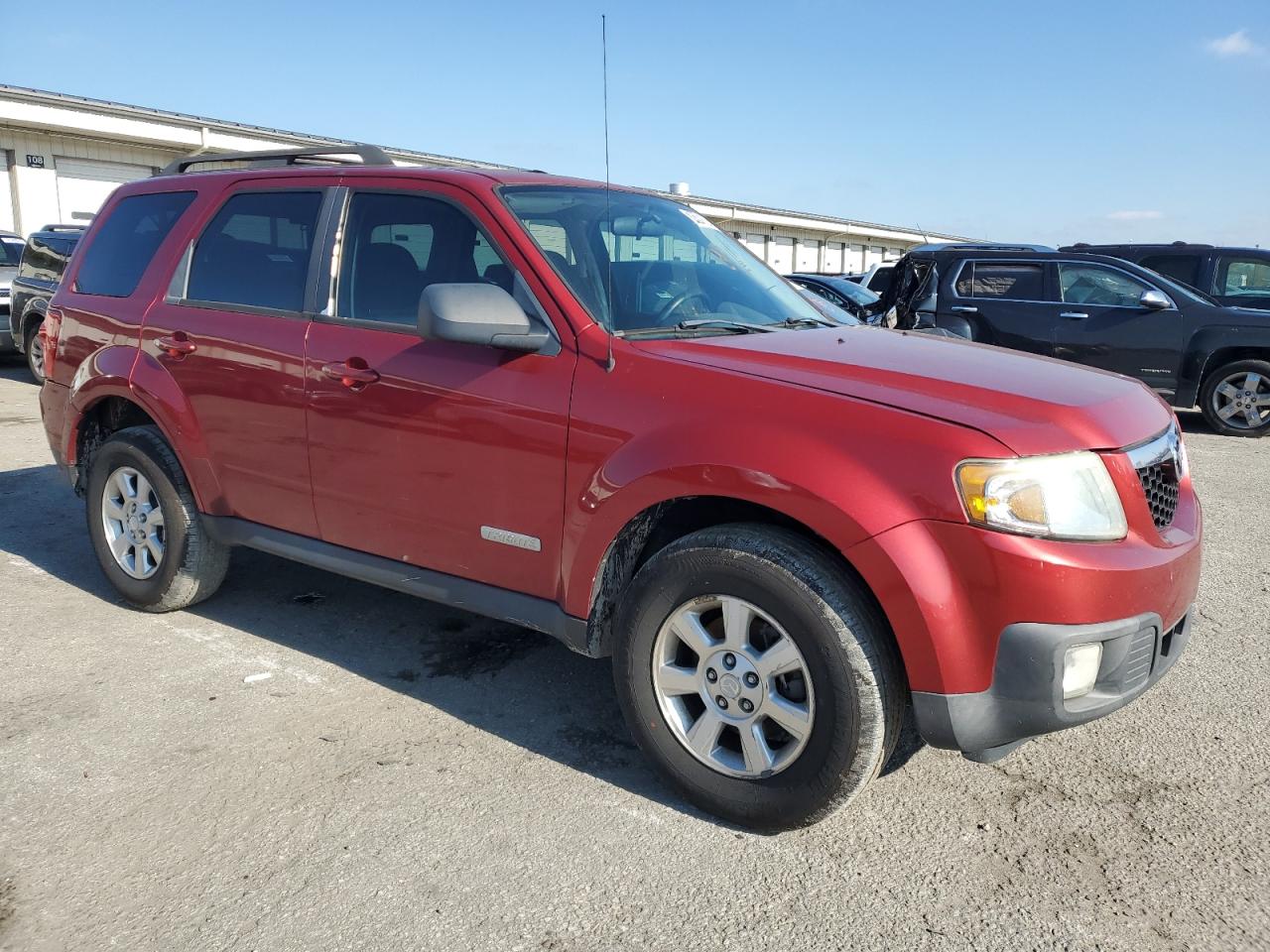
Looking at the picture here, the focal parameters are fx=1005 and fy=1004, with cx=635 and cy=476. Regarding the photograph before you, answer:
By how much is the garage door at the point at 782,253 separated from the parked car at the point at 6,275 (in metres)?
29.4

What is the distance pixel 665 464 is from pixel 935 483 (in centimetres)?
74

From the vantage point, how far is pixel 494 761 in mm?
3201

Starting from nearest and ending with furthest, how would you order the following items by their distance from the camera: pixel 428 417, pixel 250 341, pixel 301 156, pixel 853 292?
pixel 428 417, pixel 250 341, pixel 301 156, pixel 853 292

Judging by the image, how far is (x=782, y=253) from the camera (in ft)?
136

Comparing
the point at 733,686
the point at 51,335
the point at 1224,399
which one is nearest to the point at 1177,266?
the point at 1224,399

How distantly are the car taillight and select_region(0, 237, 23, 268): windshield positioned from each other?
33.4 ft

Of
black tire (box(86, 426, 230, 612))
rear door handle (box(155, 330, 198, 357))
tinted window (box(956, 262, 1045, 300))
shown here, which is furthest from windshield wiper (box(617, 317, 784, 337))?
tinted window (box(956, 262, 1045, 300))

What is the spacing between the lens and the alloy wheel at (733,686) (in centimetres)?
271

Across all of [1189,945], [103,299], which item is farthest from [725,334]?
[103,299]

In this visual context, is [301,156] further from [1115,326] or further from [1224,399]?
[1224,399]

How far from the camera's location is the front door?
10.3 feet

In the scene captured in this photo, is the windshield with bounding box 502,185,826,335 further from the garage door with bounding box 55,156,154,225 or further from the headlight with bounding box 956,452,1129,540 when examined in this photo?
the garage door with bounding box 55,156,154,225

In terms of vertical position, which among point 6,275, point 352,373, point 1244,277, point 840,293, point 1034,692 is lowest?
point 1034,692

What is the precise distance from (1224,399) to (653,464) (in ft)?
31.0
